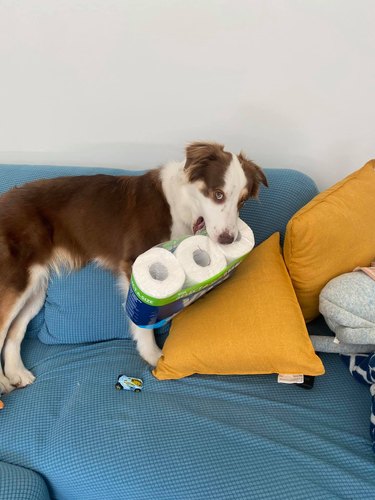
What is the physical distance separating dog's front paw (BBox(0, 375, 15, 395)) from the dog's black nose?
3.76 ft

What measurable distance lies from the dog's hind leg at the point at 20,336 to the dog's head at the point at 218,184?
903mm

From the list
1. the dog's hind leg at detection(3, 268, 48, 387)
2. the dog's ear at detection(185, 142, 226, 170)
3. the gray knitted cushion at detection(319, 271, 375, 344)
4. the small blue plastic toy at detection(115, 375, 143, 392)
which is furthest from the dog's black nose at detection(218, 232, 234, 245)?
the dog's hind leg at detection(3, 268, 48, 387)

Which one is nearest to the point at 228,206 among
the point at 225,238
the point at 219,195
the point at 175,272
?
the point at 219,195

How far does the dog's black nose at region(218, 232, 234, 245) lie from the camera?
1.55 m

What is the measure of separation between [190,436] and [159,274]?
1.98 feet

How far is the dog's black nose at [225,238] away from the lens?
60.9 inches

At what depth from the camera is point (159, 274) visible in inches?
57.0

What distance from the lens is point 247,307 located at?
63.4 inches

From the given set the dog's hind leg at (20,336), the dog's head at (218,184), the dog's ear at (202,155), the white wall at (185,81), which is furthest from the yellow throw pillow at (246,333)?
the white wall at (185,81)

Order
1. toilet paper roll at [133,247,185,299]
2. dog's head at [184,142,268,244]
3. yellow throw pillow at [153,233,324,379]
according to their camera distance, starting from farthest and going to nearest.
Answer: dog's head at [184,142,268,244]
yellow throw pillow at [153,233,324,379]
toilet paper roll at [133,247,185,299]

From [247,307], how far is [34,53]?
5.79 ft

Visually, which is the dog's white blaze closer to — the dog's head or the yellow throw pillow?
the dog's head

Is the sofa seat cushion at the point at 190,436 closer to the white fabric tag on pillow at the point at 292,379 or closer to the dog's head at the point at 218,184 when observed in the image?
the white fabric tag on pillow at the point at 292,379

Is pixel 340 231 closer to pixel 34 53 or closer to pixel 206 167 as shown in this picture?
pixel 206 167
